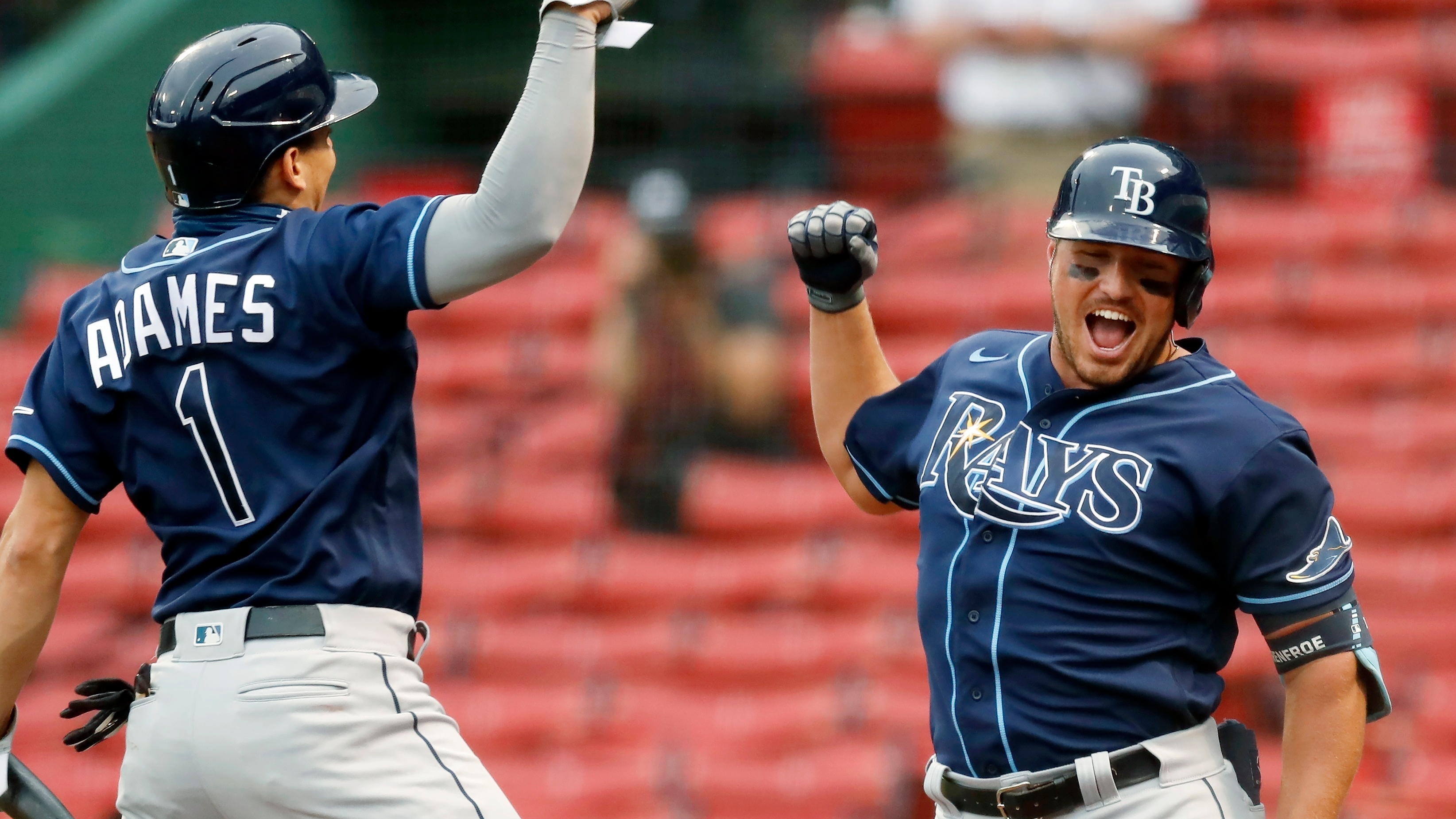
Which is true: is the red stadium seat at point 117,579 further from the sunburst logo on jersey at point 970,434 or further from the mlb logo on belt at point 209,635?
the sunburst logo on jersey at point 970,434

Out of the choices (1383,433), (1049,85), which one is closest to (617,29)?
(1383,433)

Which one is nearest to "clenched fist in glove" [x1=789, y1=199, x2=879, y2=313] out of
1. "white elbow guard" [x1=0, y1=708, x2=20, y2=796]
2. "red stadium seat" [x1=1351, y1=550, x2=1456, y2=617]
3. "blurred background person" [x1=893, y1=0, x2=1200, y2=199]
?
"white elbow guard" [x1=0, y1=708, x2=20, y2=796]

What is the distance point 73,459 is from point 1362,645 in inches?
66.7

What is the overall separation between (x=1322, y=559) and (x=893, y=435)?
25.5 inches

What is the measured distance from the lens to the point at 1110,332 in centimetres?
219

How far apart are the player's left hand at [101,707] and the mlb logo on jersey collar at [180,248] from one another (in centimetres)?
62

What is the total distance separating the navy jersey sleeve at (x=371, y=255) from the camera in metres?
2.00

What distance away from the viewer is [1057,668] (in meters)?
2.08

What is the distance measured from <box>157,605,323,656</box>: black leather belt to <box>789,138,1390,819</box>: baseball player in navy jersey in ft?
2.67

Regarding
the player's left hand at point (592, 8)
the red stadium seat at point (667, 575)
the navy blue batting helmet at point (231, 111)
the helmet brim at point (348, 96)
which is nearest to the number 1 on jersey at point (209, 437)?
the navy blue batting helmet at point (231, 111)

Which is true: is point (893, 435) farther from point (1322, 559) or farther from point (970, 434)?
point (1322, 559)

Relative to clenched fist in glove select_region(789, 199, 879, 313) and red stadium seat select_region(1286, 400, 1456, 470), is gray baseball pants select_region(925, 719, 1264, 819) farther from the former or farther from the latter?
red stadium seat select_region(1286, 400, 1456, 470)

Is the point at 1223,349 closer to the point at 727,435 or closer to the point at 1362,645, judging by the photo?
the point at 727,435

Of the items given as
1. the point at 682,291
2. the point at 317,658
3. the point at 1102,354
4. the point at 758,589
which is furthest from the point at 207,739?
the point at 682,291
